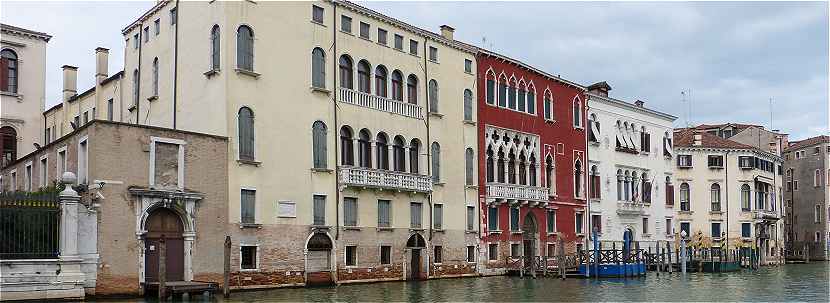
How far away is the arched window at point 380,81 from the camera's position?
32.7 metres

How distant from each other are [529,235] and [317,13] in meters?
15.4

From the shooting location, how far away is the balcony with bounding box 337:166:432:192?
99.5ft

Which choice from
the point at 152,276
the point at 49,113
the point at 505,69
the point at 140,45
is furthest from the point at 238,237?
the point at 49,113

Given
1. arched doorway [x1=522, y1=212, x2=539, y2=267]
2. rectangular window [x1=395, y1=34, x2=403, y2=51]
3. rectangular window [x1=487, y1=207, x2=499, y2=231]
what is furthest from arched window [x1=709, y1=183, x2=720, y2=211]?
rectangular window [x1=395, y1=34, x2=403, y2=51]

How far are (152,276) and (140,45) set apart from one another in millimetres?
10265

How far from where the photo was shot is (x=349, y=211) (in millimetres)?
30906

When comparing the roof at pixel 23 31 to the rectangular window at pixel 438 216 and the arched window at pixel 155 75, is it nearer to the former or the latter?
the arched window at pixel 155 75

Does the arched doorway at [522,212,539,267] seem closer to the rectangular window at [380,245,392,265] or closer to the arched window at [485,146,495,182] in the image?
the arched window at [485,146,495,182]

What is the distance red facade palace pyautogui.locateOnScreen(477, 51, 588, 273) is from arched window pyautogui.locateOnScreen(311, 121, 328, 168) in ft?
30.2

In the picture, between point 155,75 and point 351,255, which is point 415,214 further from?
point 155,75

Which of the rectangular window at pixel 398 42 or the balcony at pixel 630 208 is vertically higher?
the rectangular window at pixel 398 42

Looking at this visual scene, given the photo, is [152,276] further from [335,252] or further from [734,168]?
[734,168]

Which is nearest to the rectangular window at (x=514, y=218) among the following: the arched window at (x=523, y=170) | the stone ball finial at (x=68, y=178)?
the arched window at (x=523, y=170)

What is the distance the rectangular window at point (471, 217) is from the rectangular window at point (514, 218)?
2.72 metres
